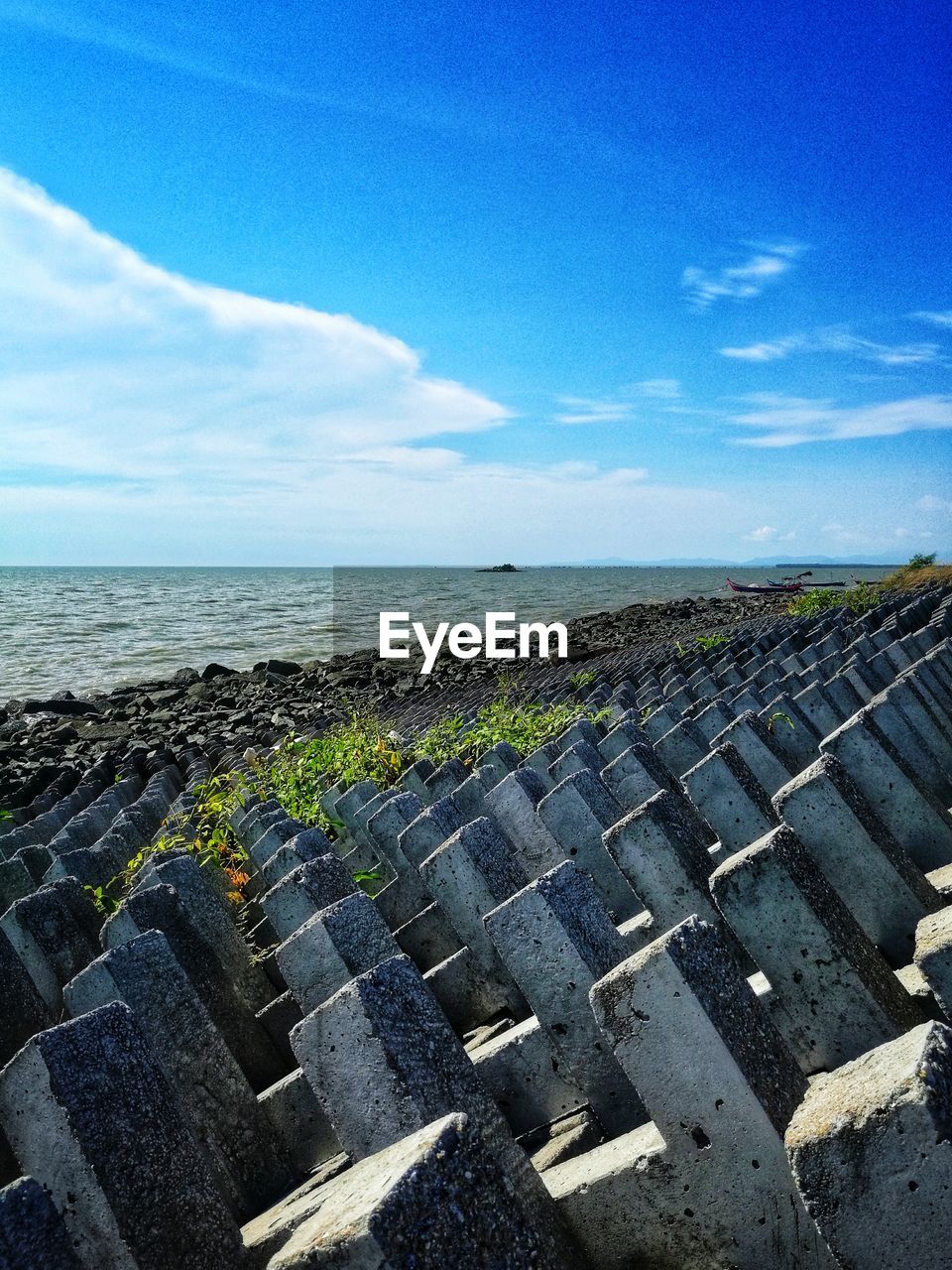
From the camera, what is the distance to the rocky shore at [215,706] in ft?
57.2

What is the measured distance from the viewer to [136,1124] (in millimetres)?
1793

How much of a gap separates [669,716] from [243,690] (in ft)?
71.4

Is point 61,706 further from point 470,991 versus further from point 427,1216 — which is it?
point 427,1216

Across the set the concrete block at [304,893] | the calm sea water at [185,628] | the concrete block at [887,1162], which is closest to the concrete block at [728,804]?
the concrete block at [304,893]

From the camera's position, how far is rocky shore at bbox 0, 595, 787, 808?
17438 millimetres

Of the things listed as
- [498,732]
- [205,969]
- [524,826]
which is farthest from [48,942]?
[498,732]

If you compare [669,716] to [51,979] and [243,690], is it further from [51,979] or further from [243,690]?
[243,690]

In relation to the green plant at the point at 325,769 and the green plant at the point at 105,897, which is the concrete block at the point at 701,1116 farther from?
the green plant at the point at 325,769

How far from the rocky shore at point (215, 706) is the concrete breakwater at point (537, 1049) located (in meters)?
10.7

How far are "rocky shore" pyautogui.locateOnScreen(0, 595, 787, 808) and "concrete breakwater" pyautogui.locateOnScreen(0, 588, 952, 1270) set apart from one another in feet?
35.0

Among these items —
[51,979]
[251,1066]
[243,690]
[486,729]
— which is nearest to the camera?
[251,1066]

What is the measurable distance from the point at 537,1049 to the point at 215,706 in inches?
873

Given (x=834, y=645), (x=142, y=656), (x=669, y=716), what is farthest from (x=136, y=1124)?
(x=142, y=656)

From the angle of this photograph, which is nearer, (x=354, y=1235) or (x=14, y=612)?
(x=354, y=1235)
